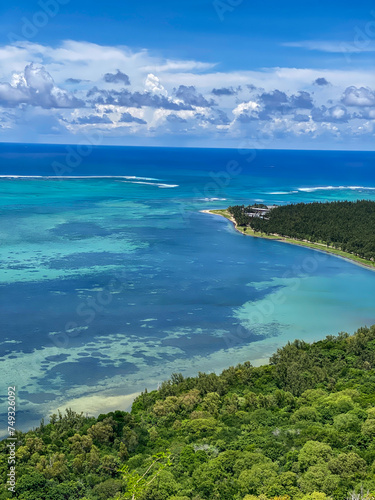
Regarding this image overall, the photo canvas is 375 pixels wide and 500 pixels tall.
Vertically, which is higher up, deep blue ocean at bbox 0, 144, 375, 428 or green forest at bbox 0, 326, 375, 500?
deep blue ocean at bbox 0, 144, 375, 428

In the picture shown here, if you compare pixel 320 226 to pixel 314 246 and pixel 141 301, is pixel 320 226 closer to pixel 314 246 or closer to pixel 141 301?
pixel 314 246

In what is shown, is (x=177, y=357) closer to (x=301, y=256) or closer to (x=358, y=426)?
(x=358, y=426)

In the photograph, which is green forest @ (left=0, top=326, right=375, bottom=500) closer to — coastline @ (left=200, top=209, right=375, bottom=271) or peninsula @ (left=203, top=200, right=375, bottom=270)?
coastline @ (left=200, top=209, right=375, bottom=271)

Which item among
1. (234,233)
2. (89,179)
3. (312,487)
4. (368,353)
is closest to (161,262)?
(234,233)

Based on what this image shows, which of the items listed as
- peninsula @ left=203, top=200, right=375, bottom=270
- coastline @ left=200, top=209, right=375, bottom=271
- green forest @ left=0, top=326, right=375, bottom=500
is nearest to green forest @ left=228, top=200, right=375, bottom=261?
peninsula @ left=203, top=200, right=375, bottom=270

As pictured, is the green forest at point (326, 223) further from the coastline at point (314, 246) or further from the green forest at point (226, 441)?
the green forest at point (226, 441)

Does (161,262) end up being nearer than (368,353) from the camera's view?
No
